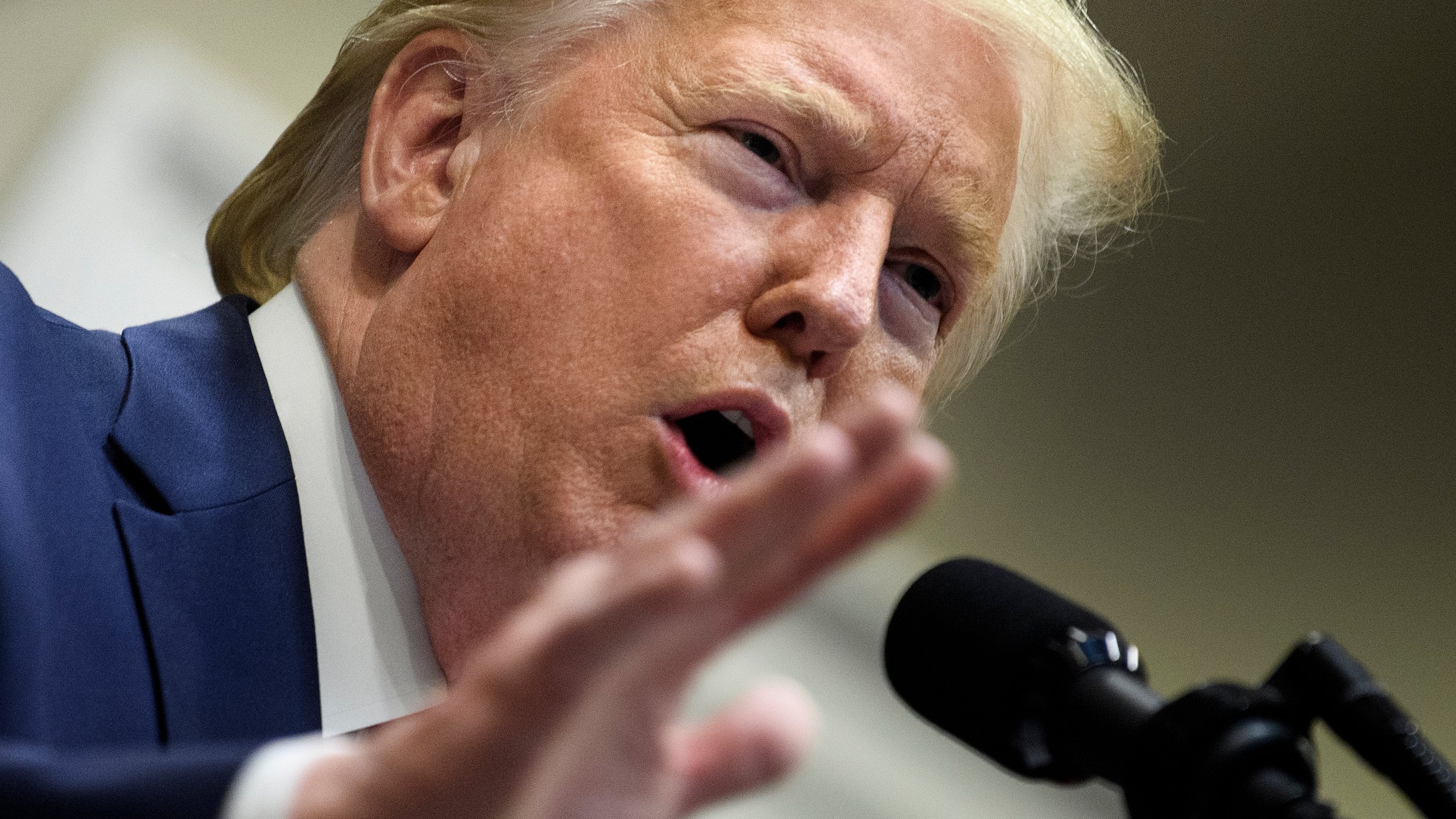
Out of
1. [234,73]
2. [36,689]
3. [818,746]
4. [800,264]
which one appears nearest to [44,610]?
[36,689]

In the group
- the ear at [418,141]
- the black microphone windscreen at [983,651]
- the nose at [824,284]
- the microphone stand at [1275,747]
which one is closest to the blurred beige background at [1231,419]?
the ear at [418,141]

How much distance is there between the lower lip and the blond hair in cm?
39

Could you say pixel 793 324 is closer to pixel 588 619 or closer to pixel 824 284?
pixel 824 284

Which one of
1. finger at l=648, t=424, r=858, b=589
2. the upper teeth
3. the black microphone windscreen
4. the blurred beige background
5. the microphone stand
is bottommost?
the blurred beige background

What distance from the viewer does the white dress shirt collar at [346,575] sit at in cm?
107

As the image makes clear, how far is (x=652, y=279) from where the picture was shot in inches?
41.9

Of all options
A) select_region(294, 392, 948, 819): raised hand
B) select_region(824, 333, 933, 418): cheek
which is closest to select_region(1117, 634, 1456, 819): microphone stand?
select_region(294, 392, 948, 819): raised hand

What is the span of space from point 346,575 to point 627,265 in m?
0.36

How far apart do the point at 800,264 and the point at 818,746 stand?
3.53 ft

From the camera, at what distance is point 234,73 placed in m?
1.80

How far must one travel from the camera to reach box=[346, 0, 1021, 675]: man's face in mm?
1032

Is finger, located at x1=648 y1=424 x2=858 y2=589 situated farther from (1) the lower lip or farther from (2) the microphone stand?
(1) the lower lip

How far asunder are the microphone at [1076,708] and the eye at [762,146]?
49 centimetres

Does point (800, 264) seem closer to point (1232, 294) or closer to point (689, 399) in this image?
point (689, 399)
